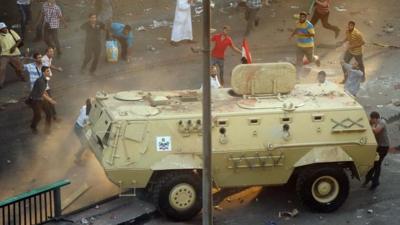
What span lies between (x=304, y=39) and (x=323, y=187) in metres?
6.85

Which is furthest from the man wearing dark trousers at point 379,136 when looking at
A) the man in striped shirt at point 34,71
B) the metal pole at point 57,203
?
the man in striped shirt at point 34,71

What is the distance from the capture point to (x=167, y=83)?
65.3ft

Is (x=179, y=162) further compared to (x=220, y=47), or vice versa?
(x=220, y=47)

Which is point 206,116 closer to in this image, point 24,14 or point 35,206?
point 35,206

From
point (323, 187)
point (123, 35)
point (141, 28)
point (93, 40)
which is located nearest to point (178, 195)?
point (323, 187)

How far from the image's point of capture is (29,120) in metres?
17.8

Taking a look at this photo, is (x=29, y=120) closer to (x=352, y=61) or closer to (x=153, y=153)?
(x=153, y=153)

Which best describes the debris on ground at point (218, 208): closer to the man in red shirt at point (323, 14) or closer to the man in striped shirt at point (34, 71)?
the man in striped shirt at point (34, 71)

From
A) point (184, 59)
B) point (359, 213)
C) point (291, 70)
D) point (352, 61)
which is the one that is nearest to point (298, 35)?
point (352, 61)

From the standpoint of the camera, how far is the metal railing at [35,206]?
12.6 m

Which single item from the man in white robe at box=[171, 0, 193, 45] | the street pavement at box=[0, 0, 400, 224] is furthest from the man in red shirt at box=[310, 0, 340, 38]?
the man in white robe at box=[171, 0, 193, 45]

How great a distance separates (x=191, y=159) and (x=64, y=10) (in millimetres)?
12241

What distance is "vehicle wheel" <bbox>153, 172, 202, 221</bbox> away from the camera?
13258mm

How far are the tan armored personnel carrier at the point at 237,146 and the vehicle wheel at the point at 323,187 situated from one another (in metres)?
0.02
